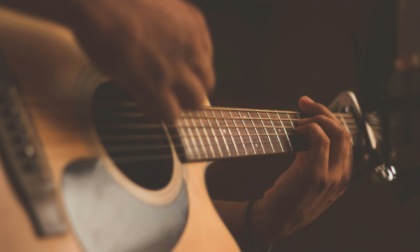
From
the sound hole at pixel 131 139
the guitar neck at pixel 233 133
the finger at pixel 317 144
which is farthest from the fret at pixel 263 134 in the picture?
the sound hole at pixel 131 139

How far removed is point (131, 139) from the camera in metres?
0.48

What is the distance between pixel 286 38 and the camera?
1364 mm

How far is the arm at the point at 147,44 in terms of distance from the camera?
1.18 ft

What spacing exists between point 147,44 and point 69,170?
0.14 m

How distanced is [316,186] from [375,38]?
605 millimetres

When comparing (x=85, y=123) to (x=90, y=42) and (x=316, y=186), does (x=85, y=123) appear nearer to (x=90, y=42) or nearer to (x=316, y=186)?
(x=90, y=42)

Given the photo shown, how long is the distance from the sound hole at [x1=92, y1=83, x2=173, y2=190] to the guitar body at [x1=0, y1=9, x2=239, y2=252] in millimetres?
25

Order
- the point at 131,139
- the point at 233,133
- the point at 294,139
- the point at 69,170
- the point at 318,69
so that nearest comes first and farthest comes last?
the point at 69,170 → the point at 131,139 → the point at 233,133 → the point at 294,139 → the point at 318,69

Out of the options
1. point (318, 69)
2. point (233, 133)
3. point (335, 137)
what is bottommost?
point (318, 69)

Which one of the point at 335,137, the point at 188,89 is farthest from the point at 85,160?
the point at 335,137

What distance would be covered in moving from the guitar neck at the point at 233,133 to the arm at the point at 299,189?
42mm

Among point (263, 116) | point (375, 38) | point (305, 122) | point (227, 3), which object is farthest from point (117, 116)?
point (375, 38)

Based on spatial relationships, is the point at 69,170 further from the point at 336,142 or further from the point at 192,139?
the point at 336,142

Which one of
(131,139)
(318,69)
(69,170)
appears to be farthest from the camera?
(318,69)
